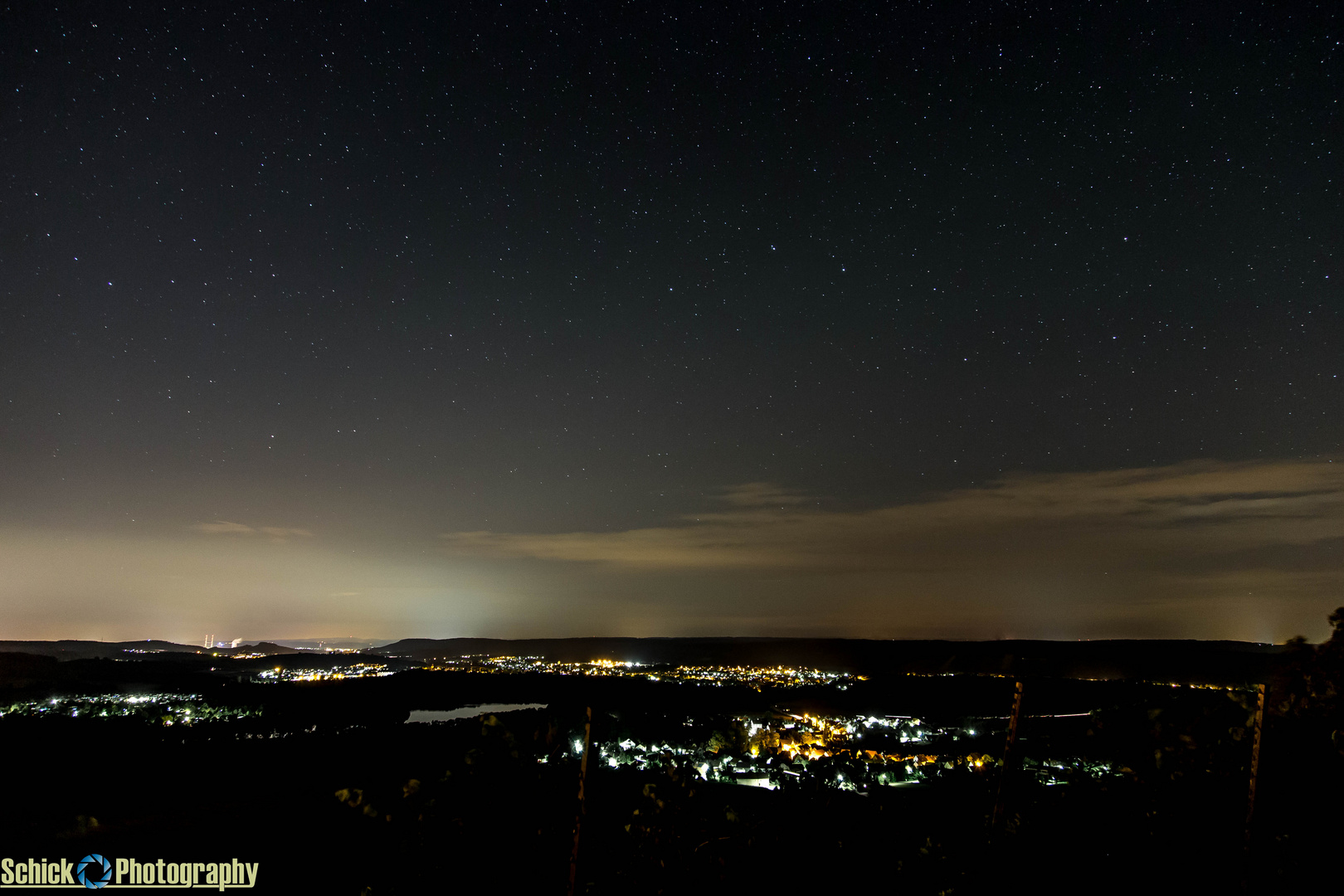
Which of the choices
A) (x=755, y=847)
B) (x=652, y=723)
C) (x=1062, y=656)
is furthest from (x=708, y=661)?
(x=755, y=847)

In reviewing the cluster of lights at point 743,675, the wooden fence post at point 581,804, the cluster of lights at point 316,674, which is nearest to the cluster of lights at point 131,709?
the cluster of lights at point 316,674

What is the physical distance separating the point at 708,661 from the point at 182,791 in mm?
161755

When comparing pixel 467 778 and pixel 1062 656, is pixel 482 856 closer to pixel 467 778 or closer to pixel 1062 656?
pixel 467 778

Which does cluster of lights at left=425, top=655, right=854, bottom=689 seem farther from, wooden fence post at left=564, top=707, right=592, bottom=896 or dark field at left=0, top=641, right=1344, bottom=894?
wooden fence post at left=564, top=707, right=592, bottom=896

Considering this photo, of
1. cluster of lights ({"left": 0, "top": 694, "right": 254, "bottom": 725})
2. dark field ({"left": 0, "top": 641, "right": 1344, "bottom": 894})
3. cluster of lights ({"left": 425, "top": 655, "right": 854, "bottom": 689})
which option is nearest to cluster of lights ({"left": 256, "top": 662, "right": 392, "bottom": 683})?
cluster of lights ({"left": 425, "top": 655, "right": 854, "bottom": 689})

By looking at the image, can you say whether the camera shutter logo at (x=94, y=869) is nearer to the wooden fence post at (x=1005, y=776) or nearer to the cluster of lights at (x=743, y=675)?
the wooden fence post at (x=1005, y=776)

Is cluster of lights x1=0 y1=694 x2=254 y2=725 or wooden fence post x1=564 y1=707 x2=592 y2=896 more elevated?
wooden fence post x1=564 y1=707 x2=592 y2=896

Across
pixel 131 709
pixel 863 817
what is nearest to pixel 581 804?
pixel 863 817

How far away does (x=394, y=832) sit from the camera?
4254mm

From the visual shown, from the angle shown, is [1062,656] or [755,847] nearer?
[755,847]

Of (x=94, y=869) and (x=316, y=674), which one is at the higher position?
(x=94, y=869)

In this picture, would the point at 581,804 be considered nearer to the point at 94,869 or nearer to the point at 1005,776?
the point at 1005,776

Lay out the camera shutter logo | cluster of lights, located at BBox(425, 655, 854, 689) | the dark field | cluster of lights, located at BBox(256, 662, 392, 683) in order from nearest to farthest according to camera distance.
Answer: the dark field
the camera shutter logo
cluster of lights, located at BBox(425, 655, 854, 689)
cluster of lights, located at BBox(256, 662, 392, 683)

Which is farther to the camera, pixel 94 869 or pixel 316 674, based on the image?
pixel 316 674
